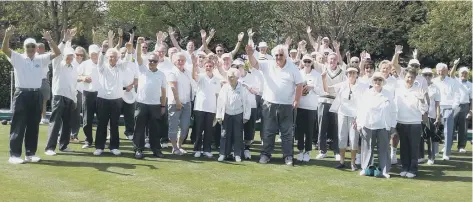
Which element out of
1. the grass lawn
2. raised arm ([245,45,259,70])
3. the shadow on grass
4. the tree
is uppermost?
the tree

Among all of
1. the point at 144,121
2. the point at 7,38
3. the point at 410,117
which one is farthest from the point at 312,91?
the point at 7,38

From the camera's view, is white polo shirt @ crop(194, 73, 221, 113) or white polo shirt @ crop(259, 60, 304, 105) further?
white polo shirt @ crop(194, 73, 221, 113)

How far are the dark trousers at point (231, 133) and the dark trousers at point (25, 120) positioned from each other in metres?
3.08

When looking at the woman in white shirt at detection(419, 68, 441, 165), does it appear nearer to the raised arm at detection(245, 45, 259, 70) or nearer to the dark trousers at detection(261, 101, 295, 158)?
the dark trousers at detection(261, 101, 295, 158)

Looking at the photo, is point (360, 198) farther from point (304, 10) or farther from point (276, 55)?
point (304, 10)

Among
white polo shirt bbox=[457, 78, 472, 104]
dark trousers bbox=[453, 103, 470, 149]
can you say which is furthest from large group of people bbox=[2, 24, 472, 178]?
white polo shirt bbox=[457, 78, 472, 104]

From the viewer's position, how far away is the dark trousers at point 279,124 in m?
9.79

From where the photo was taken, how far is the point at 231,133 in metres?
10.1

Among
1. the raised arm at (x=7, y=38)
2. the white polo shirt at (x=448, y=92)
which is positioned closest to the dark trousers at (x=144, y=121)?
the raised arm at (x=7, y=38)

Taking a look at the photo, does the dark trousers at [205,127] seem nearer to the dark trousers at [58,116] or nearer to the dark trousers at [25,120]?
the dark trousers at [58,116]

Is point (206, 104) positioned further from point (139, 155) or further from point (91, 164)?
point (91, 164)

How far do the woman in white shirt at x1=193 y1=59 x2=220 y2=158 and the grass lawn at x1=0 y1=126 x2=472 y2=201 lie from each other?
0.48 m

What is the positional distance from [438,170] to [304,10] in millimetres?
24741

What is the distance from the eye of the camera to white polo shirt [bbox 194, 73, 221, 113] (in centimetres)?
1024
